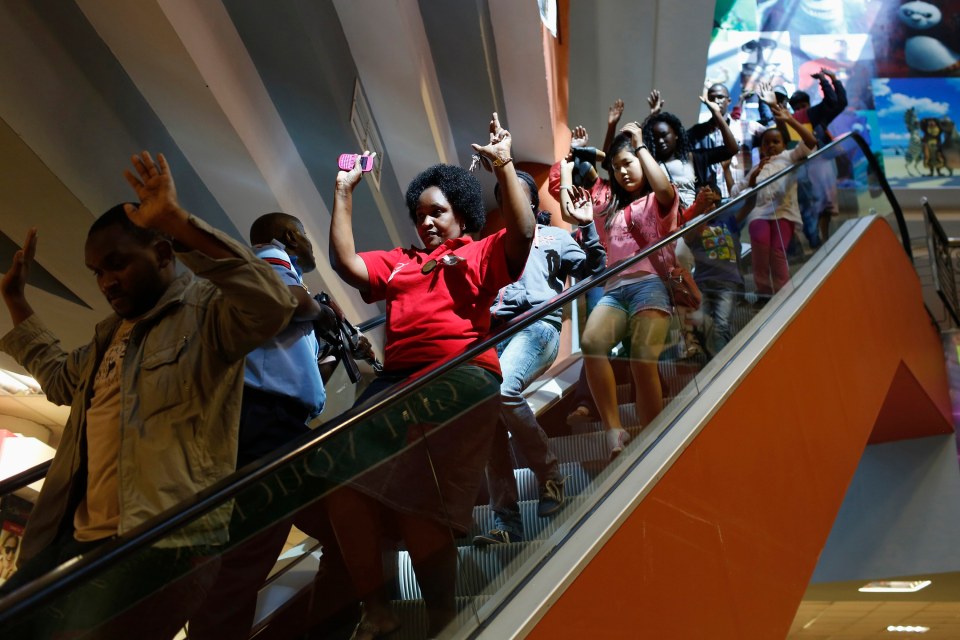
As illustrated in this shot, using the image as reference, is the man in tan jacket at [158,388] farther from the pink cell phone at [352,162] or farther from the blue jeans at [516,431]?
the pink cell phone at [352,162]

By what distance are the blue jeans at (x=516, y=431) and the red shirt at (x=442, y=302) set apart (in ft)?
0.51

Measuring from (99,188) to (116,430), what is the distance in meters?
4.07

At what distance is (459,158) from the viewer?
377 inches

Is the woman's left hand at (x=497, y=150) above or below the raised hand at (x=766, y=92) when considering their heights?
above

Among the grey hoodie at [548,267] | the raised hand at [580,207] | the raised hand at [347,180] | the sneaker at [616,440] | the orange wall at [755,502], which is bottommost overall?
the orange wall at [755,502]

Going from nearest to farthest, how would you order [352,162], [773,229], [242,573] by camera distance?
[242,573] < [352,162] < [773,229]

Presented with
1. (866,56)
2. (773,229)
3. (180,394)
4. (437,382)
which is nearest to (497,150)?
(437,382)

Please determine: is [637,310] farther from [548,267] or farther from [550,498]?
[550,498]

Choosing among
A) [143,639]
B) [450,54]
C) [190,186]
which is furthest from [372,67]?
[143,639]

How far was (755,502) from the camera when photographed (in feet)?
12.1

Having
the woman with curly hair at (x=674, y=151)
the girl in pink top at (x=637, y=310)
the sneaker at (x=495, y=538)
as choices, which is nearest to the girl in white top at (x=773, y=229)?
the woman with curly hair at (x=674, y=151)

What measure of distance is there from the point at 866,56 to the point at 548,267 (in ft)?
52.6

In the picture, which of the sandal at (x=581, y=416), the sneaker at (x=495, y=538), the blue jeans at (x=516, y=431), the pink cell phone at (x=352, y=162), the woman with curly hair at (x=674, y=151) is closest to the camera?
the sneaker at (x=495, y=538)

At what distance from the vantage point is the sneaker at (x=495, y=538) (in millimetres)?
2447
